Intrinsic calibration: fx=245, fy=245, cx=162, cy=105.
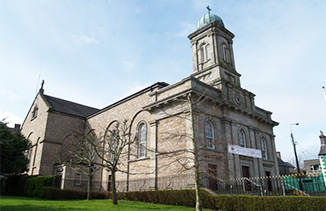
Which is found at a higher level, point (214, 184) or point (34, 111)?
point (34, 111)

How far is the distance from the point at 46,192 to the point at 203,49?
20.7 meters

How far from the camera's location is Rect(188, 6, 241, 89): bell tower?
25.1 m

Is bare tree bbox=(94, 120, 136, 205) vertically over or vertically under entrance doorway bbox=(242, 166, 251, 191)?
over

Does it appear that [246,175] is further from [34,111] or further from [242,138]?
[34,111]

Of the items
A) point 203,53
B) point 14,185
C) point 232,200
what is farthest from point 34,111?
point 232,200

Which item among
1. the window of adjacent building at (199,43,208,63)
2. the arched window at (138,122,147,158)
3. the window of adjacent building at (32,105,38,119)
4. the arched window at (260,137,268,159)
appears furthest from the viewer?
the window of adjacent building at (32,105,38,119)

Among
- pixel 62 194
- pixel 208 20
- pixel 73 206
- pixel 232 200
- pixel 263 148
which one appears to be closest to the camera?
pixel 232 200

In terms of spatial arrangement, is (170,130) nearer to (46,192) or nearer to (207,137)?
(207,137)

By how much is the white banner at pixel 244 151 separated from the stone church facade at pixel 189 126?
0.09 metres

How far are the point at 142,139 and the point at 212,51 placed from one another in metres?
11.7

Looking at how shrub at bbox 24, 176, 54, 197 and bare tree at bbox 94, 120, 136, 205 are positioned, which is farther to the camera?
shrub at bbox 24, 176, 54, 197

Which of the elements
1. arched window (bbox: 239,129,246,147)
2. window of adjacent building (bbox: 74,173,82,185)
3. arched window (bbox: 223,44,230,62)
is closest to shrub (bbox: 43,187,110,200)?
window of adjacent building (bbox: 74,173,82,185)

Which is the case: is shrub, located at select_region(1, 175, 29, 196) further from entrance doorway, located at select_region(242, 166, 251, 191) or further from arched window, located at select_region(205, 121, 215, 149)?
entrance doorway, located at select_region(242, 166, 251, 191)

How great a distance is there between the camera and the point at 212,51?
1018 inches
